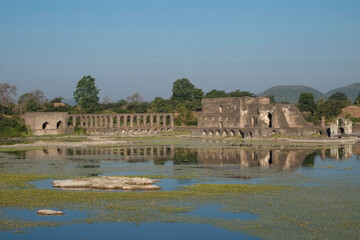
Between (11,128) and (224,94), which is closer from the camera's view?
(11,128)

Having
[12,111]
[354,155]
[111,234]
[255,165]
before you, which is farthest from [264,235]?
[12,111]

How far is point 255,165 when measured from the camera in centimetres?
3431

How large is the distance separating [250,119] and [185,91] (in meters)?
43.7

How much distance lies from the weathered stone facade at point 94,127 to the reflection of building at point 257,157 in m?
33.9

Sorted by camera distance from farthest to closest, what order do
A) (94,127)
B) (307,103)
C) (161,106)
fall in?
(161,106)
(307,103)
(94,127)

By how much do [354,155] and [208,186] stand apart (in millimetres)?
19018

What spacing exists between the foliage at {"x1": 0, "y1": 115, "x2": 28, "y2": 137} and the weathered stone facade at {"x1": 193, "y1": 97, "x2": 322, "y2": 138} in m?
24.0

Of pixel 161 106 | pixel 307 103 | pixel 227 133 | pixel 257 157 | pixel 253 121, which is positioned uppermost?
pixel 161 106

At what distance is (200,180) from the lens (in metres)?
27.6

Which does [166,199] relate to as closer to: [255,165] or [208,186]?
[208,186]

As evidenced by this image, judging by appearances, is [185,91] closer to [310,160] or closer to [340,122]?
[340,122]

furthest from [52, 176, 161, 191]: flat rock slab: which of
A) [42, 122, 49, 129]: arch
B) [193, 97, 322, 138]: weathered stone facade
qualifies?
[42, 122, 49, 129]: arch

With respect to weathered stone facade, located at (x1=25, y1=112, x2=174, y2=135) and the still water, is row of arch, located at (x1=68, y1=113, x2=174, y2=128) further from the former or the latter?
the still water

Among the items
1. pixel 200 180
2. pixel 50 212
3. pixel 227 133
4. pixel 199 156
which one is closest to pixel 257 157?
pixel 199 156
